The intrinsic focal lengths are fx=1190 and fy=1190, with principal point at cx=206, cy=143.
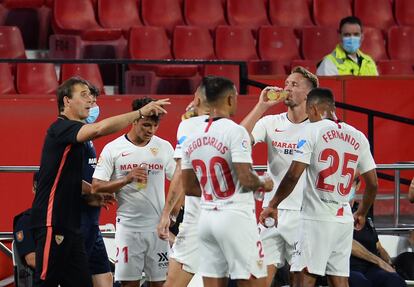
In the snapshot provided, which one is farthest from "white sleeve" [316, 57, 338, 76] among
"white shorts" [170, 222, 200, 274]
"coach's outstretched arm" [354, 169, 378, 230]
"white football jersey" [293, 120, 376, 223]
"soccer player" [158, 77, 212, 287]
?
"white shorts" [170, 222, 200, 274]

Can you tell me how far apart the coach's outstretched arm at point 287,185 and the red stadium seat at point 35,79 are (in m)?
4.48

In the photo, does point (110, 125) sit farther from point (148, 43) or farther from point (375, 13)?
point (375, 13)

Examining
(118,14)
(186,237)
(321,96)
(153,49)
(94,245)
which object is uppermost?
(118,14)

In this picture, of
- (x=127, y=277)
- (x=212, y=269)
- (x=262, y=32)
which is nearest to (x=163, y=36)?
(x=262, y=32)

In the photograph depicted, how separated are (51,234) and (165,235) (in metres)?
0.98

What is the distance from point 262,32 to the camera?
575 inches

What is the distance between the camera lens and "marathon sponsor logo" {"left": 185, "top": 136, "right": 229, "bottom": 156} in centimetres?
768

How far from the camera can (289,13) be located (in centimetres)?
1533

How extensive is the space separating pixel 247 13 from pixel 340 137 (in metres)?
6.51

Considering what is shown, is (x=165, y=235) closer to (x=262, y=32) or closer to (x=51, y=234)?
(x=51, y=234)

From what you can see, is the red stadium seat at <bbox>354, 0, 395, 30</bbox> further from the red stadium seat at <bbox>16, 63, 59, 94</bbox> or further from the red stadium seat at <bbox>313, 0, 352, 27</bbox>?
the red stadium seat at <bbox>16, 63, 59, 94</bbox>

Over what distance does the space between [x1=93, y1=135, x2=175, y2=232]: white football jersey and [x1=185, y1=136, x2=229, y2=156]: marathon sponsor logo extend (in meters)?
1.52

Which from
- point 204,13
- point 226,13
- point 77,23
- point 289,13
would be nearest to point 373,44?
point 289,13

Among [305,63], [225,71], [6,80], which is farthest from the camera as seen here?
[305,63]
